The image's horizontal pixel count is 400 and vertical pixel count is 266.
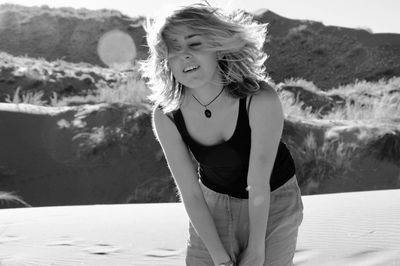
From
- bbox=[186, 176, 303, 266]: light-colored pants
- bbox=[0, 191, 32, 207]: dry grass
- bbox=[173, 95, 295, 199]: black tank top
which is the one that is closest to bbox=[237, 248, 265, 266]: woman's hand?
bbox=[186, 176, 303, 266]: light-colored pants

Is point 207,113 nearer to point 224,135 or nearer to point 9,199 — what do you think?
point 224,135

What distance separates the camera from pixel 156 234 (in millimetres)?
5859

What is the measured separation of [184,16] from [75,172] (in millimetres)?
9811

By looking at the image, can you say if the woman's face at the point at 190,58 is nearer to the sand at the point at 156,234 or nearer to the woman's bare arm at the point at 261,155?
the woman's bare arm at the point at 261,155

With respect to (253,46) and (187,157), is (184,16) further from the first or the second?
(187,157)

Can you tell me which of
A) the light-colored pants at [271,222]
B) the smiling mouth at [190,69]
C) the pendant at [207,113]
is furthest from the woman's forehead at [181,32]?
the light-colored pants at [271,222]

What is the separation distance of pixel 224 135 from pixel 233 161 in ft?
0.42

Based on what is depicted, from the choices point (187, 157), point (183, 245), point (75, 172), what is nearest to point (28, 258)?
point (183, 245)

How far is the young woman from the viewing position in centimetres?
258

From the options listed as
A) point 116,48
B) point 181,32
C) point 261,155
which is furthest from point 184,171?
point 116,48

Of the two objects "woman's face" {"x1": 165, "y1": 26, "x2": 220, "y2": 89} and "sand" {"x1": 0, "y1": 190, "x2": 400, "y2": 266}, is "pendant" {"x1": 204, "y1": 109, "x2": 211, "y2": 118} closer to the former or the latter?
"woman's face" {"x1": 165, "y1": 26, "x2": 220, "y2": 89}

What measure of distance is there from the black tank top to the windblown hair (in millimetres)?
96

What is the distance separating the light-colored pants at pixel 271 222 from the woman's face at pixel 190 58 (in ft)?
1.91

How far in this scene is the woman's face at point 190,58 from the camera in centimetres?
257
